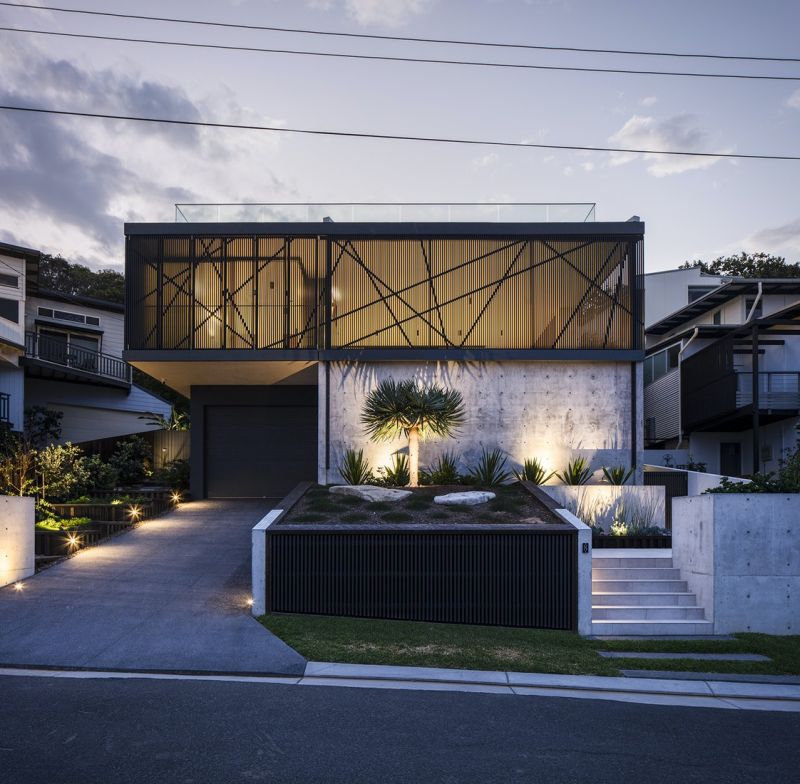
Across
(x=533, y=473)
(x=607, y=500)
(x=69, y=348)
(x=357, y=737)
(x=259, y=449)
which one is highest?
(x=69, y=348)

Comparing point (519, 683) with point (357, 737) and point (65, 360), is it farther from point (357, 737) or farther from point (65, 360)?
point (65, 360)

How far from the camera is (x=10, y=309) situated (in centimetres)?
2584

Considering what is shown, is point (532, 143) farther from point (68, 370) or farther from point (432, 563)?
point (68, 370)

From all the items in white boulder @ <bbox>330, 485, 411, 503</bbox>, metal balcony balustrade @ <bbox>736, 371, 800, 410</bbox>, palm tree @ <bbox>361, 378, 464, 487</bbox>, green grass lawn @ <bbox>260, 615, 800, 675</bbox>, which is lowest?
green grass lawn @ <bbox>260, 615, 800, 675</bbox>

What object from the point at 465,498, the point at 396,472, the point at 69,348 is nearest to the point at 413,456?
the point at 396,472

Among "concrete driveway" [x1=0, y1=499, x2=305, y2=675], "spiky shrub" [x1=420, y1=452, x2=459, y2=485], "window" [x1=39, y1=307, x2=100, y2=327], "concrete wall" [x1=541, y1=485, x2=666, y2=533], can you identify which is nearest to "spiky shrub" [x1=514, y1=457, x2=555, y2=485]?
"concrete wall" [x1=541, y1=485, x2=666, y2=533]

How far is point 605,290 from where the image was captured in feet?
64.1

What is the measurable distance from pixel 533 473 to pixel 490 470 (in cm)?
120

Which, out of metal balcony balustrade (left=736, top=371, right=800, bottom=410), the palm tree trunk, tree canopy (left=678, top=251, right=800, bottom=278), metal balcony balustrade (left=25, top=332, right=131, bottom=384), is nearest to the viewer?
the palm tree trunk

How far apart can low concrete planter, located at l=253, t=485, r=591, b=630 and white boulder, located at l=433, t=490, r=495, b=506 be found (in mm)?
2878

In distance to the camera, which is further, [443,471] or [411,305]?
[411,305]

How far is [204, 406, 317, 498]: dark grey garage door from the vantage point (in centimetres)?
2369

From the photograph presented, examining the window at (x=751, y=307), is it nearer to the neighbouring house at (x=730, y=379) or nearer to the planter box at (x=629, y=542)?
the neighbouring house at (x=730, y=379)

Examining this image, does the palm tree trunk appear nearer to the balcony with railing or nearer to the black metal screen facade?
the black metal screen facade
